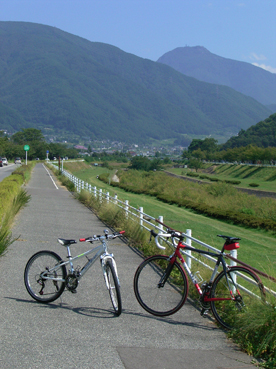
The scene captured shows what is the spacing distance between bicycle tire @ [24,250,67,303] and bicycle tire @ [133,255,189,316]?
45.2 inches

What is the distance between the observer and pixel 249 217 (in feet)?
85.6

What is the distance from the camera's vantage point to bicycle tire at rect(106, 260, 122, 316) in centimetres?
583

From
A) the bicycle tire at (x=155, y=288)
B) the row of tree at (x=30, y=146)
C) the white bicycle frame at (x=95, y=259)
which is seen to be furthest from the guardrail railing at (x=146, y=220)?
the row of tree at (x=30, y=146)

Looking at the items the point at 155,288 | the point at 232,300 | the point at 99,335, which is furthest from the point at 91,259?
the point at 232,300

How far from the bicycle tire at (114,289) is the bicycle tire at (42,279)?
30.8 inches

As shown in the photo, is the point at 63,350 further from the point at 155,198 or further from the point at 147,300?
the point at 155,198

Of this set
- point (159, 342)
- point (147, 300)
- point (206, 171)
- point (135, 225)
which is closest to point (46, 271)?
point (147, 300)

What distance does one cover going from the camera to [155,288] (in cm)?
624

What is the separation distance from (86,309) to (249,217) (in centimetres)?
2113

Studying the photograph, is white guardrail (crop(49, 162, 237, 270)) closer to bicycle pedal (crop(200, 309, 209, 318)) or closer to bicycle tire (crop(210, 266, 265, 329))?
bicycle tire (crop(210, 266, 265, 329))

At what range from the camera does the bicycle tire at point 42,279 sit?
21.1 ft

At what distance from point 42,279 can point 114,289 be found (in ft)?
3.71

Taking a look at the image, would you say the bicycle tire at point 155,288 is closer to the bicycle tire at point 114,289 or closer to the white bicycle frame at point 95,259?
the bicycle tire at point 114,289

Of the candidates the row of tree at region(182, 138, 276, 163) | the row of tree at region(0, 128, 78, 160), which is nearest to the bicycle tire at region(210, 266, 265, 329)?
the row of tree at region(182, 138, 276, 163)
